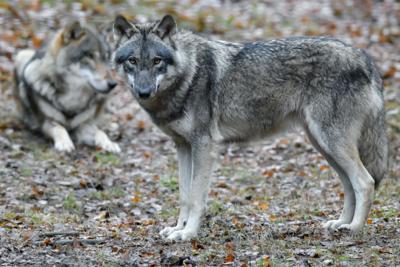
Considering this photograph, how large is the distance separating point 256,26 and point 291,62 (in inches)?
360

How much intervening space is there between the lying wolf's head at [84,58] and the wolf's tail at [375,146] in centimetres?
471

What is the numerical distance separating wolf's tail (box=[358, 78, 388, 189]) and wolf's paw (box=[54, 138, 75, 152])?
15.6ft

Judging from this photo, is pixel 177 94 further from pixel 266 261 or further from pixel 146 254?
pixel 266 261

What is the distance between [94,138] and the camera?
10180 millimetres

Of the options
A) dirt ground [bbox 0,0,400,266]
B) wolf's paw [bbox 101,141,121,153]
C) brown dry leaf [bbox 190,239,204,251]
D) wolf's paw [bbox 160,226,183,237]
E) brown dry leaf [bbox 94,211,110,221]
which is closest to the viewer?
dirt ground [bbox 0,0,400,266]

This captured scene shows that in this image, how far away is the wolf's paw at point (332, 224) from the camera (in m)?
6.04

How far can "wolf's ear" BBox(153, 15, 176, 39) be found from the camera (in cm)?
594

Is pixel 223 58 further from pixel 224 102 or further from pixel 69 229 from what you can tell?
pixel 69 229

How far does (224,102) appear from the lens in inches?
243

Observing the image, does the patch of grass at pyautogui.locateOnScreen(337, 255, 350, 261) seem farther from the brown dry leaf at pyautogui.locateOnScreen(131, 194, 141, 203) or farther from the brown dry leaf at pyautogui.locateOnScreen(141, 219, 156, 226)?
the brown dry leaf at pyautogui.locateOnScreen(131, 194, 141, 203)

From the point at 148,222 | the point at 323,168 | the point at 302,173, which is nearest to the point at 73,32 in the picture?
the point at 302,173

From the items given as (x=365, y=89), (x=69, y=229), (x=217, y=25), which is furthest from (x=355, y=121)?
(x=217, y=25)

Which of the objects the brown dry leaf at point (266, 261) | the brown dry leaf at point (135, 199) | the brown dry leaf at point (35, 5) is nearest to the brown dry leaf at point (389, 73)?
the brown dry leaf at point (135, 199)

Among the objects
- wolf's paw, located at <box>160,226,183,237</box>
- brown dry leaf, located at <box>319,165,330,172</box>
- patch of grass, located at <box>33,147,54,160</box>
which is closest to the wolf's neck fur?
wolf's paw, located at <box>160,226,183,237</box>
